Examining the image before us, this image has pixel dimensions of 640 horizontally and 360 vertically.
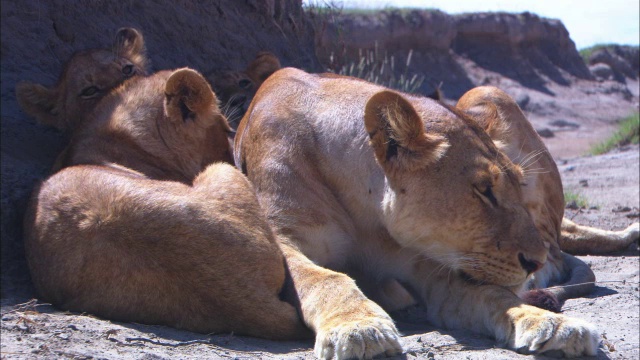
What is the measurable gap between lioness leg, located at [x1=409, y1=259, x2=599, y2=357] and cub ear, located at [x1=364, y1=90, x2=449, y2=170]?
55 cm

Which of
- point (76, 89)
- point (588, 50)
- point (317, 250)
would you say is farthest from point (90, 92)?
point (588, 50)

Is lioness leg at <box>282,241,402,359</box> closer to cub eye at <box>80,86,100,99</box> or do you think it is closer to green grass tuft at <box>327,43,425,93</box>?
cub eye at <box>80,86,100,99</box>

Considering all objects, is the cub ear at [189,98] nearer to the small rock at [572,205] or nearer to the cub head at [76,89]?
the cub head at [76,89]

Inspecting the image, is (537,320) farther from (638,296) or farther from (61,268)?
(61,268)

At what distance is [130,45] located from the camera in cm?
577

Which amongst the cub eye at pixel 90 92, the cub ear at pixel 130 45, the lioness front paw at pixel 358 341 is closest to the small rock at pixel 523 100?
the cub ear at pixel 130 45

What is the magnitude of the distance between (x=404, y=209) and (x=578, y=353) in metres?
1.05

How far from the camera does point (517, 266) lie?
405 cm

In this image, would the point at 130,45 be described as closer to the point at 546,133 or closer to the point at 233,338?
the point at 233,338

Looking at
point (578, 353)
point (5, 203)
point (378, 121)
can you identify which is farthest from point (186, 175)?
point (578, 353)

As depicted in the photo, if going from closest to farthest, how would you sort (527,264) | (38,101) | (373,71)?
1. (527,264)
2. (38,101)
3. (373,71)

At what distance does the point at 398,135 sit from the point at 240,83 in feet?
7.94

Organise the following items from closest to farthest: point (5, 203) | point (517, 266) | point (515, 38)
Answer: point (517, 266), point (5, 203), point (515, 38)

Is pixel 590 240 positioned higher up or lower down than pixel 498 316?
lower down
